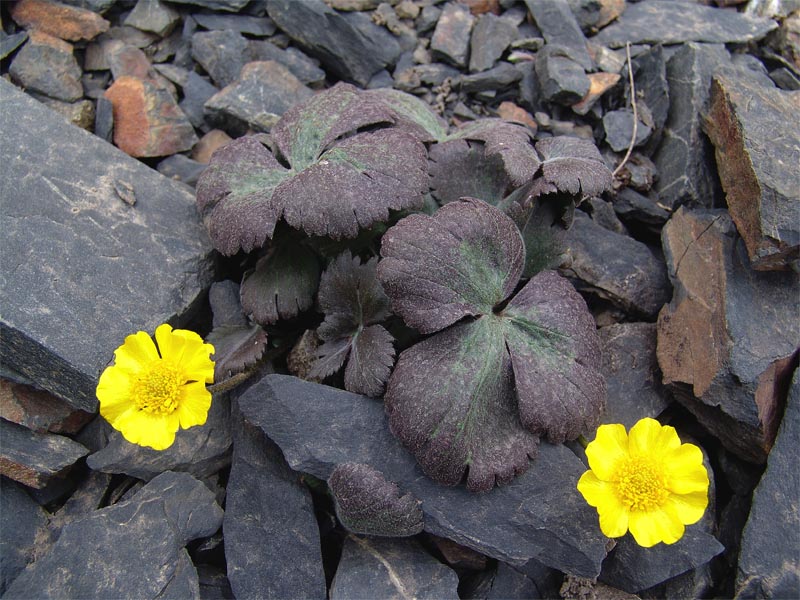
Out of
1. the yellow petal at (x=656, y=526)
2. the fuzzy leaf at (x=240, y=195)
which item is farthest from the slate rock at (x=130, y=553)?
the yellow petal at (x=656, y=526)

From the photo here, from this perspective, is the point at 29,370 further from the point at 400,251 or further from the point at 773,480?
the point at 773,480

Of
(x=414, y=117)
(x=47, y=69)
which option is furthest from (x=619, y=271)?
(x=47, y=69)

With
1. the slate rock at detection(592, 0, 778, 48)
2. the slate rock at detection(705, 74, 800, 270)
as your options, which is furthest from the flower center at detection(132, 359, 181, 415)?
the slate rock at detection(592, 0, 778, 48)

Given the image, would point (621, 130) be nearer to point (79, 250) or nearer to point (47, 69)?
point (79, 250)

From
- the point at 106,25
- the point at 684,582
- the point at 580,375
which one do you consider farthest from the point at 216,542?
the point at 106,25

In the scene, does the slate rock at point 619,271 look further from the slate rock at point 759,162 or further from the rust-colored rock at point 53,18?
the rust-colored rock at point 53,18
